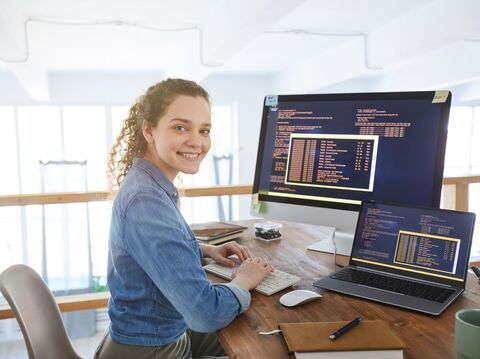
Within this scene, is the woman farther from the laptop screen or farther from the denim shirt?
the laptop screen

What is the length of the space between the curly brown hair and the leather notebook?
0.62 meters

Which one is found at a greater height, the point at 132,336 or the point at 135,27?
the point at 135,27

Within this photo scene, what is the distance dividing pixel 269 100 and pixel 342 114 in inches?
11.5

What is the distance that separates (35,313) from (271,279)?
59 centimetres

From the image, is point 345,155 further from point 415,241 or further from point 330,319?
point 330,319

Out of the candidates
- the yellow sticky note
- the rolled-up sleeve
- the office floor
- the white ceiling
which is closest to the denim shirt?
the rolled-up sleeve

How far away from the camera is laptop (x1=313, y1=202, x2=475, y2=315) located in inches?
43.1

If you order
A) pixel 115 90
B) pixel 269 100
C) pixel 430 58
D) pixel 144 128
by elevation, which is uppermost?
pixel 430 58

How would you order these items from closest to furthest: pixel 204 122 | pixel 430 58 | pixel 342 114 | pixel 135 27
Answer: pixel 204 122 → pixel 342 114 → pixel 135 27 → pixel 430 58

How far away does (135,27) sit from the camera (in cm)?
443

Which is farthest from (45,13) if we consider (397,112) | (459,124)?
(459,124)

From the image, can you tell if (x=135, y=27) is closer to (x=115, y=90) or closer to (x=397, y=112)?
(x=115, y=90)

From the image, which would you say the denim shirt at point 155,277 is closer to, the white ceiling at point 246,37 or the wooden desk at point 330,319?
the wooden desk at point 330,319

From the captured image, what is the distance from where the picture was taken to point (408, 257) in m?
1.19
